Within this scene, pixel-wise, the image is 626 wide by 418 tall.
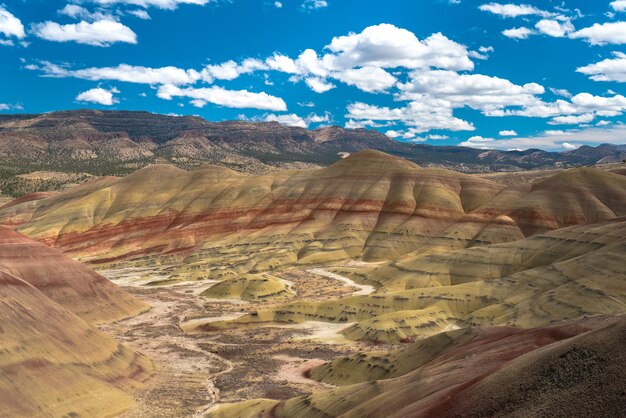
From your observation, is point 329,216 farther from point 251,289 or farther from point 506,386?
point 506,386

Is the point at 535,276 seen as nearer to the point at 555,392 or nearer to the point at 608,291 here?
the point at 608,291

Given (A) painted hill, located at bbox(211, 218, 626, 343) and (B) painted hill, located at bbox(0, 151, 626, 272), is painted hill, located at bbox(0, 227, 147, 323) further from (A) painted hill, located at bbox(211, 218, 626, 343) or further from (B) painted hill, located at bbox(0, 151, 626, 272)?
(B) painted hill, located at bbox(0, 151, 626, 272)

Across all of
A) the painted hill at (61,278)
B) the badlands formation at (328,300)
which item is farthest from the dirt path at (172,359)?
the painted hill at (61,278)

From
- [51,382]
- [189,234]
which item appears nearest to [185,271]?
[189,234]

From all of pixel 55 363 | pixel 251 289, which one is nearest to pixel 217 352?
pixel 55 363

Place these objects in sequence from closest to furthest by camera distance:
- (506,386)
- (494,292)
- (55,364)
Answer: (506,386) < (55,364) < (494,292)

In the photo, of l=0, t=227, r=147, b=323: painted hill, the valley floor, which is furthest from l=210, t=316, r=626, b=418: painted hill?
l=0, t=227, r=147, b=323: painted hill

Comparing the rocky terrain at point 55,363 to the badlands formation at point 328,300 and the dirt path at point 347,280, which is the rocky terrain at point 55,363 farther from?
the dirt path at point 347,280
